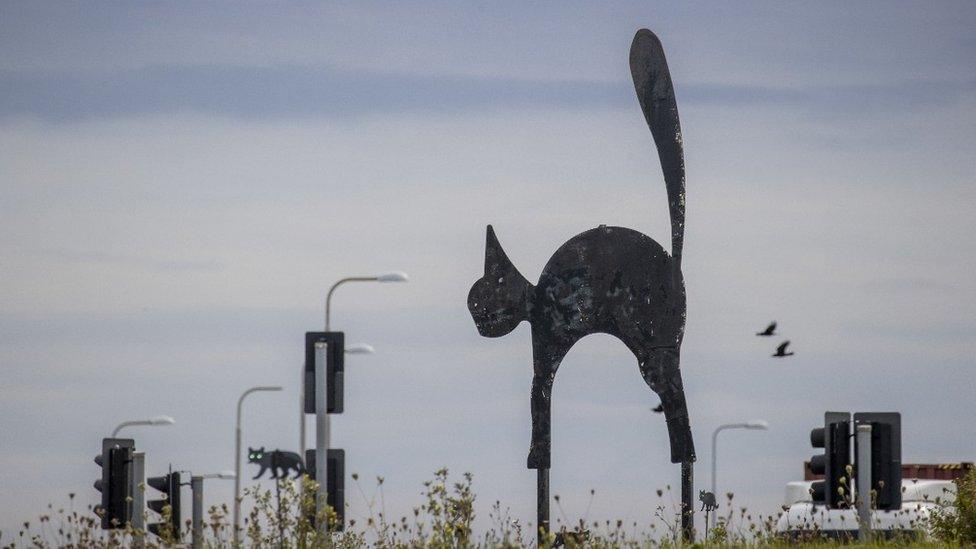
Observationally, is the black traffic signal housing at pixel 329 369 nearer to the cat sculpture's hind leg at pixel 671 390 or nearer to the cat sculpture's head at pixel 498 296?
the cat sculpture's head at pixel 498 296

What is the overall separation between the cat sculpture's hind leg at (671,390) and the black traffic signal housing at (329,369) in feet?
10.2

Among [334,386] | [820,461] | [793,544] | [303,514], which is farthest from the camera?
[334,386]

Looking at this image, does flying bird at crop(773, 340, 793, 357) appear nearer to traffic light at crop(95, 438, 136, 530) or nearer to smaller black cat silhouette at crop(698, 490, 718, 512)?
smaller black cat silhouette at crop(698, 490, 718, 512)

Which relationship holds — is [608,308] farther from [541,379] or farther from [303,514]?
[303,514]

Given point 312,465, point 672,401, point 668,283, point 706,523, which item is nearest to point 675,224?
point 668,283

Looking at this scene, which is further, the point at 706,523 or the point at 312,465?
the point at 312,465

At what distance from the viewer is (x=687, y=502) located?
53.3 ft

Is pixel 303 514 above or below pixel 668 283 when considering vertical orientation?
below

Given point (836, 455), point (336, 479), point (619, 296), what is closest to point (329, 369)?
point (336, 479)

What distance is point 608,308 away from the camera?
16.4 metres

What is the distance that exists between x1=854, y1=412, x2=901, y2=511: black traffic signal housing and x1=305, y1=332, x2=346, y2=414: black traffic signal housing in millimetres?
5292

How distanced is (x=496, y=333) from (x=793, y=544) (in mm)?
3814

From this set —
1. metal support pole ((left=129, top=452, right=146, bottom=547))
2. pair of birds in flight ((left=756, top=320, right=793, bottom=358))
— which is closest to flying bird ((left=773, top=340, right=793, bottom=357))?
pair of birds in flight ((left=756, top=320, right=793, bottom=358))

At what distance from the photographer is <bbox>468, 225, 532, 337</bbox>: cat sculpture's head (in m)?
16.7
